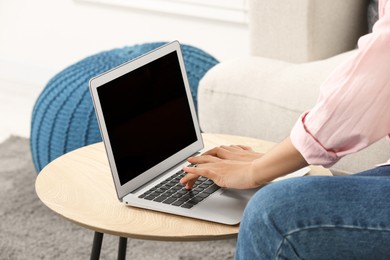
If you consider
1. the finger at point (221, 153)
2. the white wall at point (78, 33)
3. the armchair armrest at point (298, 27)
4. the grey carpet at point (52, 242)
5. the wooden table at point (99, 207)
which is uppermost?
the finger at point (221, 153)

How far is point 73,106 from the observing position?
2213 mm

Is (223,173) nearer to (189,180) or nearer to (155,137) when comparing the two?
(189,180)

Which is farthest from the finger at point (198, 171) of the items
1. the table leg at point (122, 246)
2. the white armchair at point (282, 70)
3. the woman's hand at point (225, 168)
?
the white armchair at point (282, 70)

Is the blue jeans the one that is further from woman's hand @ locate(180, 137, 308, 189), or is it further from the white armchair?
the white armchair

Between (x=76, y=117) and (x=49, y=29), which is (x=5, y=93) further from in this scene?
(x=76, y=117)

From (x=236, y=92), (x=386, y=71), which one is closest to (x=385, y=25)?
(x=386, y=71)

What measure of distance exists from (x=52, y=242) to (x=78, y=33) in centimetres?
144

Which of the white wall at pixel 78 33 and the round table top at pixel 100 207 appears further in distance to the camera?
the white wall at pixel 78 33

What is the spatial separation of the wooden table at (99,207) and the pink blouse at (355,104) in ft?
0.63

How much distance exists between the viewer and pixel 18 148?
9.30 feet

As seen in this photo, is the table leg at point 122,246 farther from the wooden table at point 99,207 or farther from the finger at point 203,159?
the finger at point 203,159

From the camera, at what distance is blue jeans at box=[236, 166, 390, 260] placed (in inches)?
41.1

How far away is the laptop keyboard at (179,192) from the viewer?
4.34ft

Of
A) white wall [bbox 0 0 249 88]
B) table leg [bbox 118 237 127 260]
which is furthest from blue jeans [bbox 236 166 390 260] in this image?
white wall [bbox 0 0 249 88]
